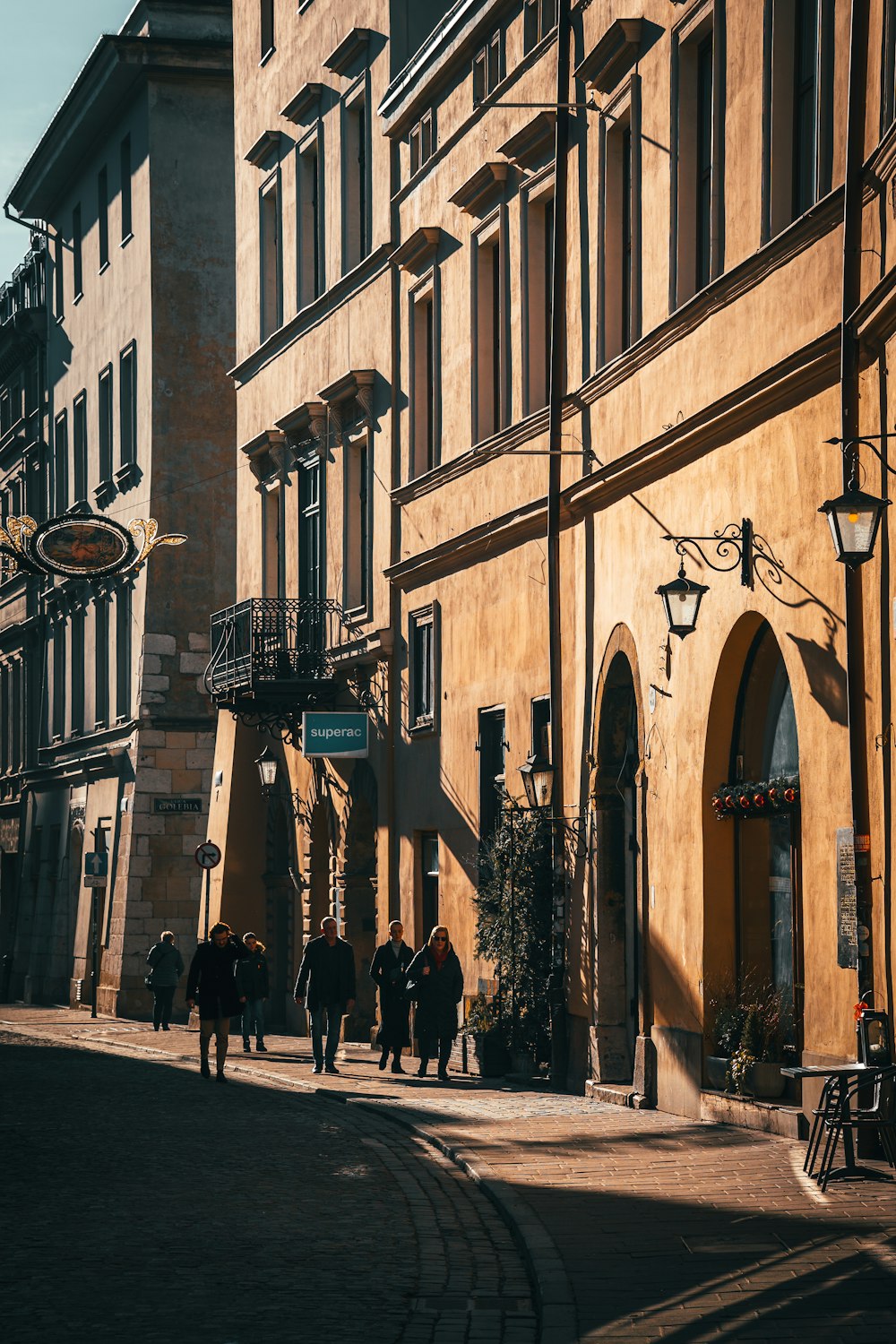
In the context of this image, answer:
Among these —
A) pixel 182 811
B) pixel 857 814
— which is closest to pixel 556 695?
pixel 857 814

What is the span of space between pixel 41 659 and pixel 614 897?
33619 millimetres

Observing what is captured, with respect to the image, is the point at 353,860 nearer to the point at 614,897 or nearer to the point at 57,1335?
the point at 614,897

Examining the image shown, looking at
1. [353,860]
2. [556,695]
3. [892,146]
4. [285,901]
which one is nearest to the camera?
[892,146]

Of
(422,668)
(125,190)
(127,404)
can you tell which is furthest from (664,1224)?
(125,190)

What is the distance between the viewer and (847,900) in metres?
14.1

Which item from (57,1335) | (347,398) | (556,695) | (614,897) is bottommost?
(57,1335)

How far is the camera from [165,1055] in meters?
28.1

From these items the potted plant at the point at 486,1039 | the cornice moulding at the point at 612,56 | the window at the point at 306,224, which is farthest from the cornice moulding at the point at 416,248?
the potted plant at the point at 486,1039

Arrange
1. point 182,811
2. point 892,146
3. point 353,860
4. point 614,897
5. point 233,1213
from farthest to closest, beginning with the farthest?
1. point 182,811
2. point 353,860
3. point 614,897
4. point 892,146
5. point 233,1213

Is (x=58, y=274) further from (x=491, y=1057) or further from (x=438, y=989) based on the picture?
(x=491, y=1057)

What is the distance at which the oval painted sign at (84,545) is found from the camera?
37.1m

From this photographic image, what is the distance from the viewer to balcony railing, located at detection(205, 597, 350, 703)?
30.3m

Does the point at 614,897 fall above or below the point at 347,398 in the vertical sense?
below

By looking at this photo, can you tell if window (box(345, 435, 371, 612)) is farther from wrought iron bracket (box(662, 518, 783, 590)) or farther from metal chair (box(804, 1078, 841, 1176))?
metal chair (box(804, 1078, 841, 1176))
